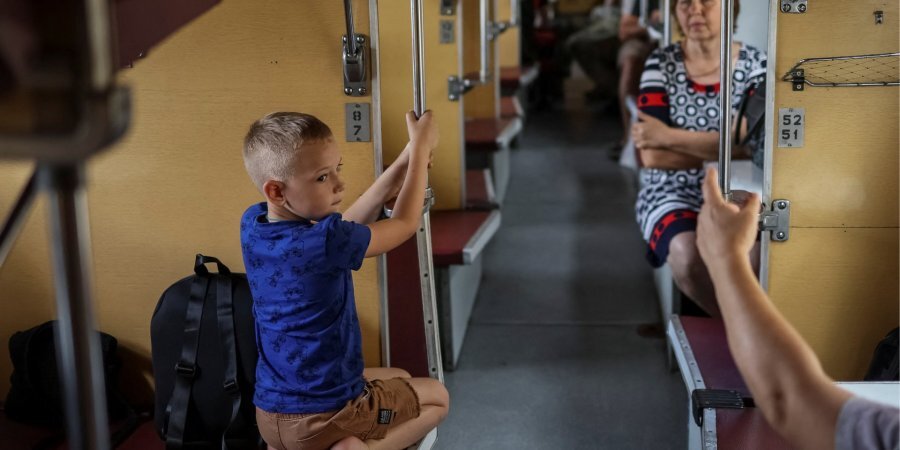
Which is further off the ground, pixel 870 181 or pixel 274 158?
pixel 274 158

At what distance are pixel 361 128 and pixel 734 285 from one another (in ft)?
4.25

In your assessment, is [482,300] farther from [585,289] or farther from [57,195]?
→ [57,195]

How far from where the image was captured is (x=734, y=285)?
1.30m

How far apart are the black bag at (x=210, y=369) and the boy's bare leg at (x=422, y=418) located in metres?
0.37

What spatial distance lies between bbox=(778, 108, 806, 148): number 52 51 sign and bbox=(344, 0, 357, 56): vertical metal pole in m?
1.08

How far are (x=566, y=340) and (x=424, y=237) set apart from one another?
1.72 meters

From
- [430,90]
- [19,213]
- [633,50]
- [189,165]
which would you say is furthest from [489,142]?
[19,213]

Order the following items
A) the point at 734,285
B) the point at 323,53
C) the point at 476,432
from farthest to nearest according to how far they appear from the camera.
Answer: the point at 476,432 < the point at 323,53 < the point at 734,285

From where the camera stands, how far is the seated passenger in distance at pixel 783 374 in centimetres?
121

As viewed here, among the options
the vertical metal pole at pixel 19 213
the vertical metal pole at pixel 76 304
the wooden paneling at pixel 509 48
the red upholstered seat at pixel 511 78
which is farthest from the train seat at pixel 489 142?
the vertical metal pole at pixel 76 304

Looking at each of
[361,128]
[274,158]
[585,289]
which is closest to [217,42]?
[361,128]

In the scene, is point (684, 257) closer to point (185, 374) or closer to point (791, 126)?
point (791, 126)

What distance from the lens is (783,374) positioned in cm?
126

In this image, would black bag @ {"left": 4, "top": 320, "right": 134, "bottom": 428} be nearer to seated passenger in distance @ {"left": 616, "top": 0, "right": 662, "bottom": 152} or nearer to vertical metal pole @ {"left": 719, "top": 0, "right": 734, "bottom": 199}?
vertical metal pole @ {"left": 719, "top": 0, "right": 734, "bottom": 199}
